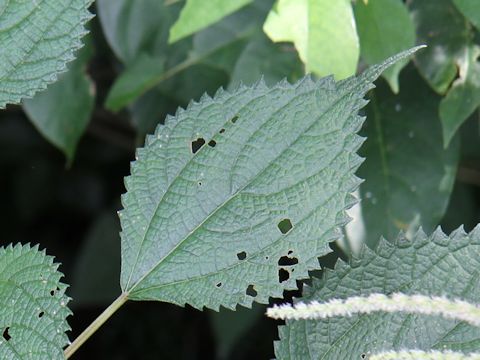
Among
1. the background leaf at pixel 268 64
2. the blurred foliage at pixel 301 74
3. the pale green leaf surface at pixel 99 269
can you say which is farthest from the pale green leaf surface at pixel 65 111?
the pale green leaf surface at pixel 99 269

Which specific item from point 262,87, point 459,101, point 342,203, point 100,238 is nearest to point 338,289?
point 342,203

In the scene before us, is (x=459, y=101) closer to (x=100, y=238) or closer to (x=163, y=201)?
(x=163, y=201)

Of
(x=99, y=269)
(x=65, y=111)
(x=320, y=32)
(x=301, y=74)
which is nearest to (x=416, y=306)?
(x=320, y=32)

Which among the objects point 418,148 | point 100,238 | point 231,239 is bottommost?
point 100,238

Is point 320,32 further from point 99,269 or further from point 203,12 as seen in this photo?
point 99,269

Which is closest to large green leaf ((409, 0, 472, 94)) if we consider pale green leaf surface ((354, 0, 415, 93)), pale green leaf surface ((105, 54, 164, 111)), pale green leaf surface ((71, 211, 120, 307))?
pale green leaf surface ((354, 0, 415, 93))

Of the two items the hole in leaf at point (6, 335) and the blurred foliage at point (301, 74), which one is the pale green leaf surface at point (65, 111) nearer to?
the blurred foliage at point (301, 74)
